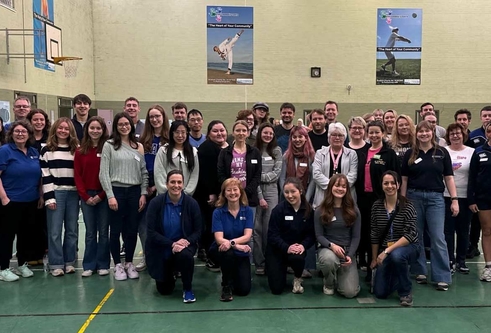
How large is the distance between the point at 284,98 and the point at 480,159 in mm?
9548

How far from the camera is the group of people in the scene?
423 centimetres

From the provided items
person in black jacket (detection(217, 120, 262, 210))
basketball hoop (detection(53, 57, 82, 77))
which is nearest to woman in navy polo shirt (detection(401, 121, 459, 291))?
person in black jacket (detection(217, 120, 262, 210))

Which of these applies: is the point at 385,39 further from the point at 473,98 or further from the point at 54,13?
the point at 54,13

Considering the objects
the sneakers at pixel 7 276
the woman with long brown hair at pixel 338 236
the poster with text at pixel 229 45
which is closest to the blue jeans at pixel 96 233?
the sneakers at pixel 7 276

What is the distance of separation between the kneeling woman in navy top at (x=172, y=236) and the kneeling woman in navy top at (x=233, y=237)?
0.24 meters

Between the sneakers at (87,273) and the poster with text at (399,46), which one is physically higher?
the poster with text at (399,46)

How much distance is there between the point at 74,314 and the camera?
3812 mm

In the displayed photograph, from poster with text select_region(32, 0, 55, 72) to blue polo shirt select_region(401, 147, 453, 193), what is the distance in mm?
8851

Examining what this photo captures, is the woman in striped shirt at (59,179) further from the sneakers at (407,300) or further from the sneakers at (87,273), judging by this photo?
the sneakers at (407,300)

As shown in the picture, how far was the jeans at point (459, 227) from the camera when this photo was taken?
15.6 feet

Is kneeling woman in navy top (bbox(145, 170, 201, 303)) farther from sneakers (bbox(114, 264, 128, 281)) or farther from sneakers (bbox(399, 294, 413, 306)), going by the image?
sneakers (bbox(399, 294, 413, 306))

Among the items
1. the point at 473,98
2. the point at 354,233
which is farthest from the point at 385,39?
the point at 354,233

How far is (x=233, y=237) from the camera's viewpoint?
4.37 m

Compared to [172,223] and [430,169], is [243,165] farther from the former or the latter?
[430,169]
